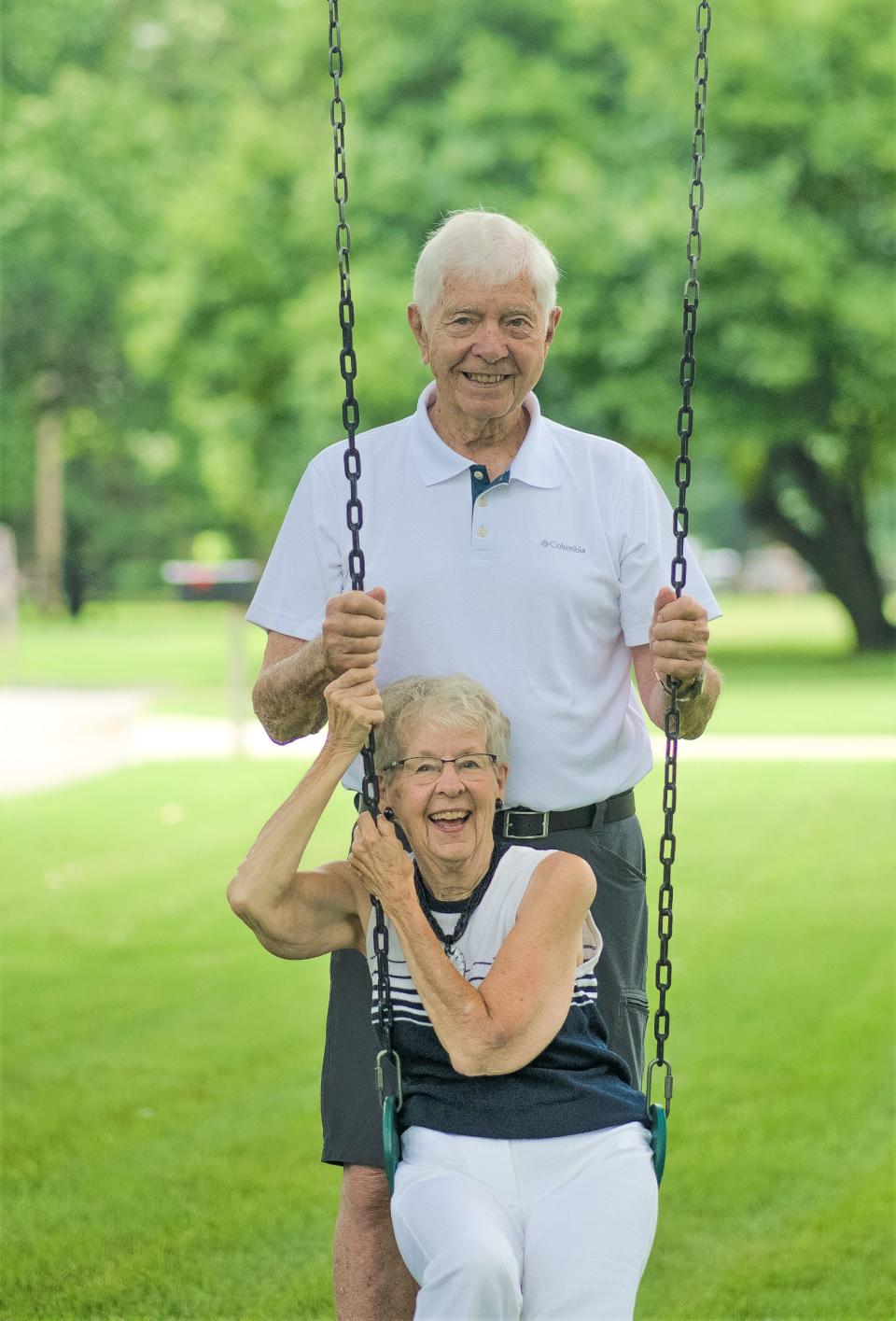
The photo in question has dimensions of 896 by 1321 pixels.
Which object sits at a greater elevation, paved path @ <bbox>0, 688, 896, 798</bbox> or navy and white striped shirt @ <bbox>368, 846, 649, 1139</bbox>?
navy and white striped shirt @ <bbox>368, 846, 649, 1139</bbox>

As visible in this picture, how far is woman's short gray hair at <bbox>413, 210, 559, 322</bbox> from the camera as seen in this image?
3240 mm

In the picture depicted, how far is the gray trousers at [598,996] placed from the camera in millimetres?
3447

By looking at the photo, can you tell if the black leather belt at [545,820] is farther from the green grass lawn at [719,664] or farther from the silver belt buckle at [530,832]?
the green grass lawn at [719,664]

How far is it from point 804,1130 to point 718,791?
23.2ft

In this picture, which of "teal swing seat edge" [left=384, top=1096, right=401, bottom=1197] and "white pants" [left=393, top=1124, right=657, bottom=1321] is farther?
"teal swing seat edge" [left=384, top=1096, right=401, bottom=1197]

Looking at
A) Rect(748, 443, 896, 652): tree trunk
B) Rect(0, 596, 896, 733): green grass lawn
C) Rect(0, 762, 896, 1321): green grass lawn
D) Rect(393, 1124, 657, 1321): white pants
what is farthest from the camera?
Rect(748, 443, 896, 652): tree trunk

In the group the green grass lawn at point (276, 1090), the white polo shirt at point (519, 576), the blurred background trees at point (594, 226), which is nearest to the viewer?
the white polo shirt at point (519, 576)

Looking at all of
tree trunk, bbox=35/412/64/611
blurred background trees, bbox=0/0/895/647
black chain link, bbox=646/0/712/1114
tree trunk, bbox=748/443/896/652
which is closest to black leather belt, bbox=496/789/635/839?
black chain link, bbox=646/0/712/1114

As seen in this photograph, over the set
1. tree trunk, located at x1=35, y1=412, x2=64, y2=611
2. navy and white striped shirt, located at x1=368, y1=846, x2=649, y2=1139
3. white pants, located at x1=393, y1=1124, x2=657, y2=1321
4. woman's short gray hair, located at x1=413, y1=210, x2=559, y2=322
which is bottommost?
white pants, located at x1=393, y1=1124, x2=657, y2=1321

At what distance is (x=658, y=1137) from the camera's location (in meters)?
3.16

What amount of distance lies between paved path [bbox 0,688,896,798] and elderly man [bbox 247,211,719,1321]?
10.2 meters

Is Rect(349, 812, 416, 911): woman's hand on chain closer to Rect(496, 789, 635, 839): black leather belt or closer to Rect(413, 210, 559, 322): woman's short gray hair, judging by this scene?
Rect(496, 789, 635, 839): black leather belt

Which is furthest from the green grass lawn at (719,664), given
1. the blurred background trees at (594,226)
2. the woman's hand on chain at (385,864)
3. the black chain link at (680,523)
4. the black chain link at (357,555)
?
the woman's hand on chain at (385,864)

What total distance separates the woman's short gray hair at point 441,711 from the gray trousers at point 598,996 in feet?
0.84
